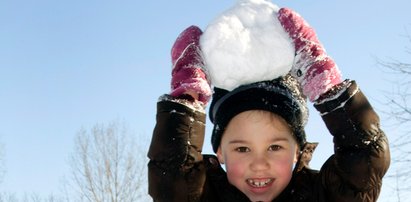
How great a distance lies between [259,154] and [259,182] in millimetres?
121

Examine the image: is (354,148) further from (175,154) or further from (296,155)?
(175,154)

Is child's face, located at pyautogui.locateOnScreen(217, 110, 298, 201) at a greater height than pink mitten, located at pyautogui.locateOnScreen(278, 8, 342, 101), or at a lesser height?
lesser

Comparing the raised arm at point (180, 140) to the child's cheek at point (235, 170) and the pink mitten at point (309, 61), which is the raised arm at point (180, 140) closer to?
the child's cheek at point (235, 170)

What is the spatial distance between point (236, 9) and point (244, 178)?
72 centimetres

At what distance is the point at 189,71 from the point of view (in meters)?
2.49

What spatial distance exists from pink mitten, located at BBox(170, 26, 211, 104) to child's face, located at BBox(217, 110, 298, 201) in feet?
0.66

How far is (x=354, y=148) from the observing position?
2336 millimetres

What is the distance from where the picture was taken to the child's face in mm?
2488

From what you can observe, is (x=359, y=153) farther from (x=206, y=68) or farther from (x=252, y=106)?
Result: (x=206, y=68)

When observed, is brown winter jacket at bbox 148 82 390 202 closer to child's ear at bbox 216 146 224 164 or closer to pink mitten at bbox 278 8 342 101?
pink mitten at bbox 278 8 342 101

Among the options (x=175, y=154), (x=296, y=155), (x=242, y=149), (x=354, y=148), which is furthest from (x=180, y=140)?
(x=354, y=148)

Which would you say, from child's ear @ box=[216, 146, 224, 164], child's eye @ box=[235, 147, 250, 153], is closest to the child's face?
child's eye @ box=[235, 147, 250, 153]

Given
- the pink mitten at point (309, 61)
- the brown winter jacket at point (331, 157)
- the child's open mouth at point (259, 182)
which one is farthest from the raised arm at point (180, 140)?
the pink mitten at point (309, 61)

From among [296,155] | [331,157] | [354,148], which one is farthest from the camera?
[296,155]
